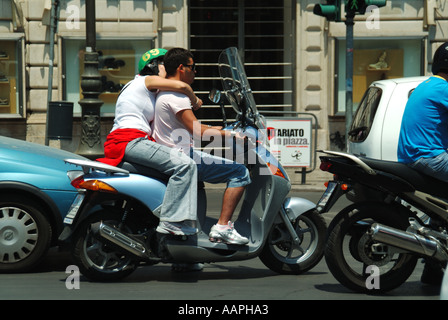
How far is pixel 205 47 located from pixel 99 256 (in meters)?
12.0

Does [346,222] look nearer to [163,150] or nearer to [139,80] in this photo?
[163,150]

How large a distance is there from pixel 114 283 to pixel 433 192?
223 cm

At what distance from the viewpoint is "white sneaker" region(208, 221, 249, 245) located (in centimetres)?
640

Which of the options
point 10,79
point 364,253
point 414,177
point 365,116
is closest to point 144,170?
point 364,253

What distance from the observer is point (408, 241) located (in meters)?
5.91

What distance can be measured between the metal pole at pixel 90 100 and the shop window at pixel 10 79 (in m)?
4.14

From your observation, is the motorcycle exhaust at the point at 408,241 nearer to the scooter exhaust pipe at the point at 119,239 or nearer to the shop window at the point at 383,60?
the scooter exhaust pipe at the point at 119,239

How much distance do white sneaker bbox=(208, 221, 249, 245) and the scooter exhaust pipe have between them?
480 mm

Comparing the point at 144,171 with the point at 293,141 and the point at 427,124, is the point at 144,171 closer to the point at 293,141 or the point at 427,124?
the point at 427,124

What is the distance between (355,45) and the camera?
17562 millimetres

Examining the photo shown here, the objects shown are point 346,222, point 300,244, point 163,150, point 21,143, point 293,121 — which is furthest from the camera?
point 293,121

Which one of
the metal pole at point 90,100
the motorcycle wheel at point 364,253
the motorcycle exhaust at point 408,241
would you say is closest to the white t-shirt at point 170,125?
the motorcycle wheel at point 364,253

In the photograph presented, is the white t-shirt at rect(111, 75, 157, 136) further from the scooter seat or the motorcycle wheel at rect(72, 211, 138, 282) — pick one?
the motorcycle wheel at rect(72, 211, 138, 282)

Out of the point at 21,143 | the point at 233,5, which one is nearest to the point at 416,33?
the point at 233,5
